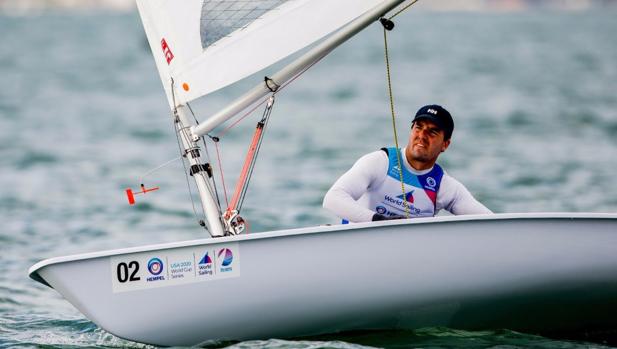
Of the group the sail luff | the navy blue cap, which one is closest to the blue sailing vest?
the navy blue cap

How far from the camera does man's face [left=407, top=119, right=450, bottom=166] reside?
4797 millimetres

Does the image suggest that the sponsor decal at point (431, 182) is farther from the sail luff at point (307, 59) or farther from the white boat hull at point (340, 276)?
the sail luff at point (307, 59)

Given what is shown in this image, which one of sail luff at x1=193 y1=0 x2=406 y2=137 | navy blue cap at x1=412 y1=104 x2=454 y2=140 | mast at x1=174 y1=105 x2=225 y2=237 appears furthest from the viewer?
mast at x1=174 y1=105 x2=225 y2=237

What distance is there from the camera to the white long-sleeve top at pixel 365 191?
15.3ft

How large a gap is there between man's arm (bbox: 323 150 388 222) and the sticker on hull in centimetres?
49

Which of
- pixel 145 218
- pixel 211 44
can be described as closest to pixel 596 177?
pixel 145 218

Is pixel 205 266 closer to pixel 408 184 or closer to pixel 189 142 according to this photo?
pixel 189 142

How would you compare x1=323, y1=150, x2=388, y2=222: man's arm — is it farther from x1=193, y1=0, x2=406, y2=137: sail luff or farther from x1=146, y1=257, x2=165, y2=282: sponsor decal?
x1=146, y1=257, x2=165, y2=282: sponsor decal

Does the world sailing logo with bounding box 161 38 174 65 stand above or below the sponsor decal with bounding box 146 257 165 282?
above

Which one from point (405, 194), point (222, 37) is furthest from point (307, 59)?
point (405, 194)

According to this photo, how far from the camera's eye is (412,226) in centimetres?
450

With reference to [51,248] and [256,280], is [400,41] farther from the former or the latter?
[256,280]

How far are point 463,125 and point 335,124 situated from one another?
2.29m

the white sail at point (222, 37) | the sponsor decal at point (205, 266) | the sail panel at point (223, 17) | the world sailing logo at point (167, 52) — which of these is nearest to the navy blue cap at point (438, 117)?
the white sail at point (222, 37)
